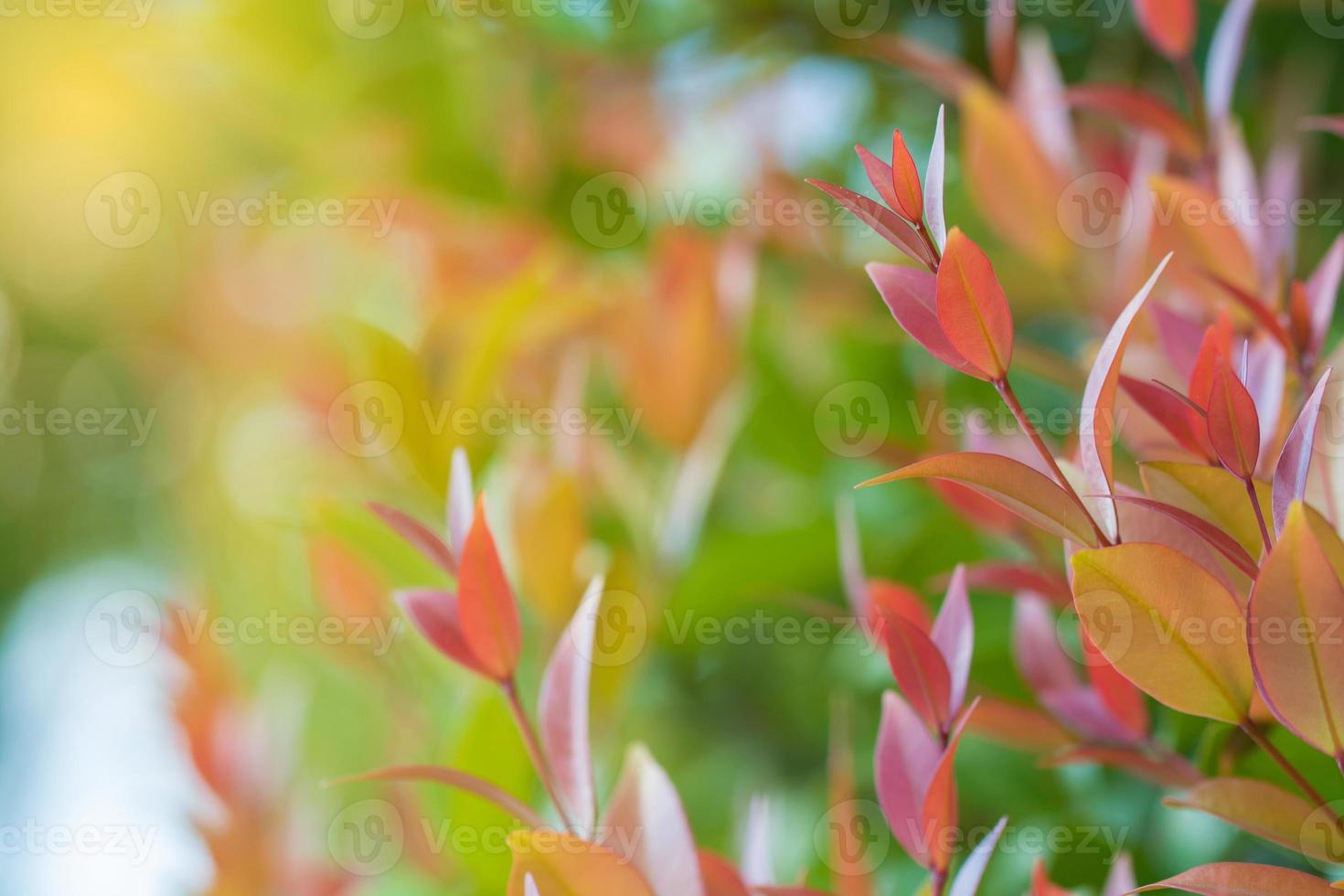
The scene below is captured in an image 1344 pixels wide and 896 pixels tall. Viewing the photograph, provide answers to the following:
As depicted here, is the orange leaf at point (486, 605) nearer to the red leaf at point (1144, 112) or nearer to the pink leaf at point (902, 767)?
the pink leaf at point (902, 767)

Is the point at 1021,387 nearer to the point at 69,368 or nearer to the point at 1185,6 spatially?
the point at 1185,6

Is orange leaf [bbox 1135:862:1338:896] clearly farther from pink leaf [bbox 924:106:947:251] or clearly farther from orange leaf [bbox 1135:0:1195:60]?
orange leaf [bbox 1135:0:1195:60]

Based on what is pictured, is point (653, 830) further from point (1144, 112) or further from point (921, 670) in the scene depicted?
point (1144, 112)

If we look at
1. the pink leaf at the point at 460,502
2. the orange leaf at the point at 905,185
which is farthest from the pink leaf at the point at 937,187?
the pink leaf at the point at 460,502

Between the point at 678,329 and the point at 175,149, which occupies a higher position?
the point at 175,149

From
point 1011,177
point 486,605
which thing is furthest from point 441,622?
point 1011,177

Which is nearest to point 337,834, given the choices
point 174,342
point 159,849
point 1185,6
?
point 159,849
